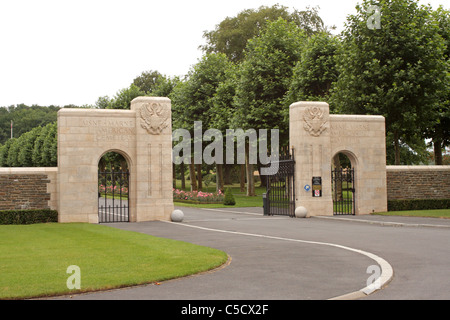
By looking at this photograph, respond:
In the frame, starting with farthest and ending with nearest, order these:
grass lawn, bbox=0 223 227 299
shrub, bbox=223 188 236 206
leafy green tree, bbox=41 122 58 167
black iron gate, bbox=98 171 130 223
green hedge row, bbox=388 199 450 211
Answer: leafy green tree, bbox=41 122 58 167 < shrub, bbox=223 188 236 206 < green hedge row, bbox=388 199 450 211 < black iron gate, bbox=98 171 130 223 < grass lawn, bbox=0 223 227 299

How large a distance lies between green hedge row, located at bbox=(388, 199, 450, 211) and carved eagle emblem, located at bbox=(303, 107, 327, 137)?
5861 millimetres

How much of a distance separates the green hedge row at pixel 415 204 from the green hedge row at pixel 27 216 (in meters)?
17.1

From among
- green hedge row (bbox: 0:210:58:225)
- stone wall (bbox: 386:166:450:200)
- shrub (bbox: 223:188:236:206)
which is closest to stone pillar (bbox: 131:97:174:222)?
green hedge row (bbox: 0:210:58:225)

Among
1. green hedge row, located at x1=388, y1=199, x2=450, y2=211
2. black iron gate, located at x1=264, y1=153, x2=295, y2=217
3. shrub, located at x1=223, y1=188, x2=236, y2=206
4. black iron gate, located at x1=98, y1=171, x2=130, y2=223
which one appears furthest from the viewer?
shrub, located at x1=223, y1=188, x2=236, y2=206

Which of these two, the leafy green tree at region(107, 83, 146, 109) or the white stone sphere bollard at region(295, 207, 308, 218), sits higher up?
the leafy green tree at region(107, 83, 146, 109)

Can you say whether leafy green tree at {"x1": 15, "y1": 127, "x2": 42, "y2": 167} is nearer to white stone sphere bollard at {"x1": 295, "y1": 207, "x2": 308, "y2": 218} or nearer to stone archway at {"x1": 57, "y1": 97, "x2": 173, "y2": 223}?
stone archway at {"x1": 57, "y1": 97, "x2": 173, "y2": 223}

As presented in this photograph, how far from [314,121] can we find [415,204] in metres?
7.50

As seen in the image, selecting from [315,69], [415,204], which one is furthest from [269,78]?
[415,204]

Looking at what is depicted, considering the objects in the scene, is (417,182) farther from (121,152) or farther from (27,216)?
(27,216)

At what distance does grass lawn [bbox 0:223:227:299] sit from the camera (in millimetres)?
9031

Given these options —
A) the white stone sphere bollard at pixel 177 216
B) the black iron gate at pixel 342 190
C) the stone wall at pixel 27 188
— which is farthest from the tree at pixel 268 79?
the stone wall at pixel 27 188

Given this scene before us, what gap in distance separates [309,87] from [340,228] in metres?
18.0

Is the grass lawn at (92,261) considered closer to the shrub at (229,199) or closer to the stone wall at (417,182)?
the stone wall at (417,182)
